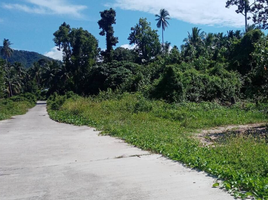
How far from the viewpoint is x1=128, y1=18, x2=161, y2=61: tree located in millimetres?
52500

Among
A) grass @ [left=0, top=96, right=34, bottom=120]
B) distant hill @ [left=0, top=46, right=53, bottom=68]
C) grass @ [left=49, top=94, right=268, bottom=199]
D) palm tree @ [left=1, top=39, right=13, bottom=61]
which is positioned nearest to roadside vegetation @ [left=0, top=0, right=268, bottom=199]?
grass @ [left=49, top=94, right=268, bottom=199]

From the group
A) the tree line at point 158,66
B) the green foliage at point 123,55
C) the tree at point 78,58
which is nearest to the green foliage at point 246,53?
the tree line at point 158,66

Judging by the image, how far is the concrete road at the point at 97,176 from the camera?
4.99 metres

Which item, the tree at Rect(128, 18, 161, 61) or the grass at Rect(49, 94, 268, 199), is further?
the tree at Rect(128, 18, 161, 61)

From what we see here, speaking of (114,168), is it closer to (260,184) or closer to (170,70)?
(260,184)

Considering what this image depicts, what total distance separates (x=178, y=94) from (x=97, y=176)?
1696cm

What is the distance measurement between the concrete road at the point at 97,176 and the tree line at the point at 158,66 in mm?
7234

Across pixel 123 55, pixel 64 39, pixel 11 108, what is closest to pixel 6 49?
pixel 64 39

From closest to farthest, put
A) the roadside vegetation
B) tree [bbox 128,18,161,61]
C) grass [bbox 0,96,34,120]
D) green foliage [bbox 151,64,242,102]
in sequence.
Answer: the roadside vegetation → green foliage [bbox 151,64,242,102] → grass [bbox 0,96,34,120] → tree [bbox 128,18,161,61]

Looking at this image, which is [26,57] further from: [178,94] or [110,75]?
[178,94]

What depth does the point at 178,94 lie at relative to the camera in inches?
882

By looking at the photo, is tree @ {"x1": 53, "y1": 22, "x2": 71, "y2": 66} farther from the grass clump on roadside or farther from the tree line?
the grass clump on roadside

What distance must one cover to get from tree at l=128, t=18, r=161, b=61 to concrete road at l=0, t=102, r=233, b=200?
44.5 metres

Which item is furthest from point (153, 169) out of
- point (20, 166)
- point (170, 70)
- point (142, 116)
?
point (170, 70)
